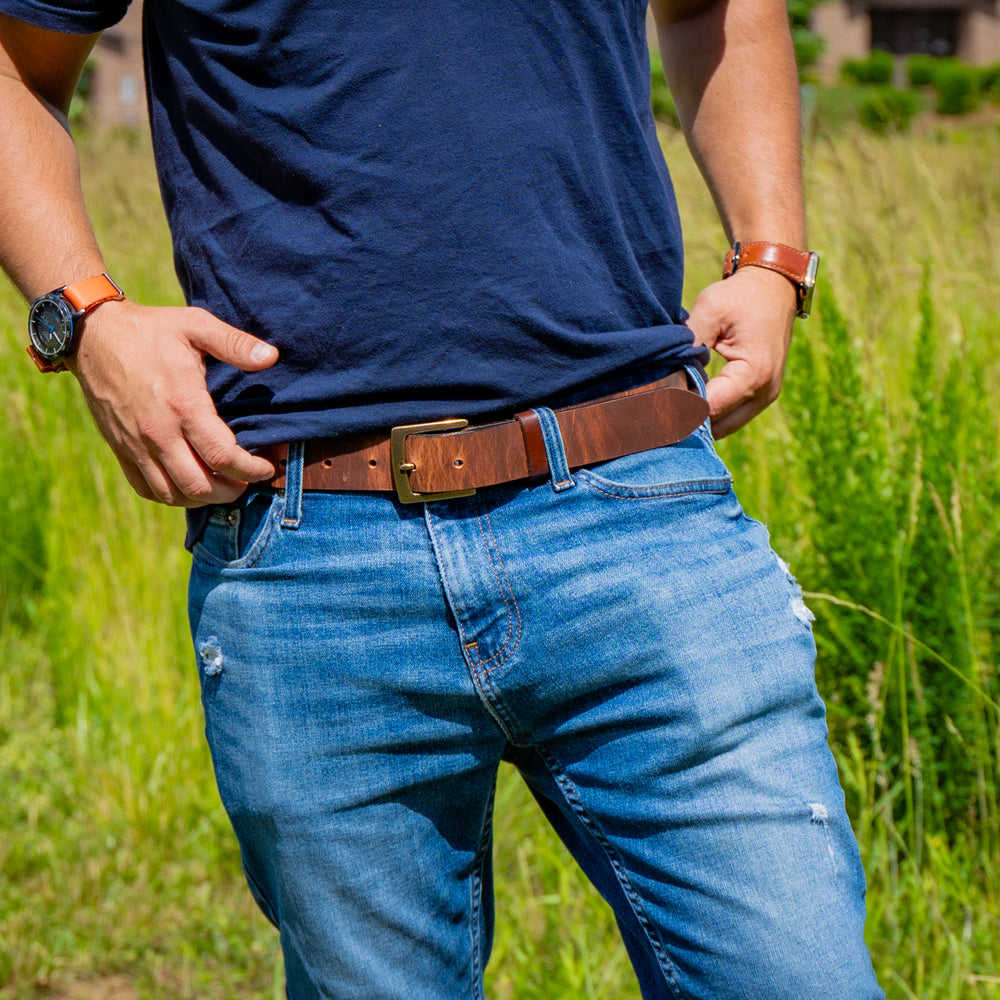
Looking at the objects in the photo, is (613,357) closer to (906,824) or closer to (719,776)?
(719,776)

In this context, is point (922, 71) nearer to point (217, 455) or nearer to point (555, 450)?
point (555, 450)

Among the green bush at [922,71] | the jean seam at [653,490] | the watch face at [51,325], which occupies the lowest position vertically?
the green bush at [922,71]

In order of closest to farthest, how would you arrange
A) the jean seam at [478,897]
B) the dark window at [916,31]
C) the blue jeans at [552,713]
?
the blue jeans at [552,713] → the jean seam at [478,897] → the dark window at [916,31]

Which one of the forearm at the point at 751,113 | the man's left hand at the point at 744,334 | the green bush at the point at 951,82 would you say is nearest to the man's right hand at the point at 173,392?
the man's left hand at the point at 744,334

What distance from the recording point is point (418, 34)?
1010mm

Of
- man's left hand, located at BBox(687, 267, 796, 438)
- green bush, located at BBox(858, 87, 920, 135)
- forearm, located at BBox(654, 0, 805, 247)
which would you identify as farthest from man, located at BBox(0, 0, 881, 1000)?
green bush, located at BBox(858, 87, 920, 135)

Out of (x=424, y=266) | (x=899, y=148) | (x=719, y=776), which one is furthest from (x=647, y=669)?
(x=899, y=148)

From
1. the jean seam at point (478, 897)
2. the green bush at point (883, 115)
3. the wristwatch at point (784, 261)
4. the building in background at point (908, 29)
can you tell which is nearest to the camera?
the jean seam at point (478, 897)

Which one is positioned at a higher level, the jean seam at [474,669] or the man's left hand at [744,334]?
the man's left hand at [744,334]

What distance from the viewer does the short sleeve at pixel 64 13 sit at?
1110 millimetres

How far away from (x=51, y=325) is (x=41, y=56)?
1.07 ft

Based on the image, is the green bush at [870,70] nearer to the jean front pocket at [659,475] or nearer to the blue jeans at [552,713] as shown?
the jean front pocket at [659,475]

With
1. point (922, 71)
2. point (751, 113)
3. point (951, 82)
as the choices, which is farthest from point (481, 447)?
point (922, 71)

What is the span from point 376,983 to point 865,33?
42.2m
